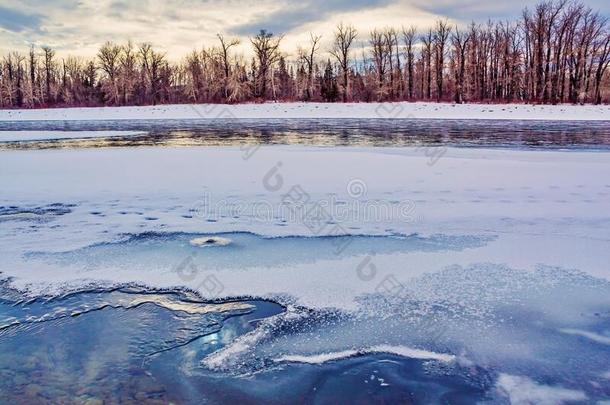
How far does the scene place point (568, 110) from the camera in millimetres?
32062

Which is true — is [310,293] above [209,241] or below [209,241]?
below

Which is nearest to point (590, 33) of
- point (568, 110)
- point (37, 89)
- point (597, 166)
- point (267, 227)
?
point (568, 110)

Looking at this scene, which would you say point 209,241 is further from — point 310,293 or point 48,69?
point 48,69

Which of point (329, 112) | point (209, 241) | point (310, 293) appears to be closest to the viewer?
point (310, 293)

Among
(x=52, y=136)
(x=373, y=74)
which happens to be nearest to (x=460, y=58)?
(x=373, y=74)

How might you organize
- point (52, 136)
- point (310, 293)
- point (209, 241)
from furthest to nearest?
1. point (52, 136)
2. point (209, 241)
3. point (310, 293)

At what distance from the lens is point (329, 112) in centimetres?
3772

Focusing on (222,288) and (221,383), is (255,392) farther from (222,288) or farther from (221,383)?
(222,288)

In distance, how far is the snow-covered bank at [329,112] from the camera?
3198cm

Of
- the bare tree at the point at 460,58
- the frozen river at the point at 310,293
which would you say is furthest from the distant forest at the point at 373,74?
the frozen river at the point at 310,293

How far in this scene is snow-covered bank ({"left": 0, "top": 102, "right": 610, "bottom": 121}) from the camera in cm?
3198

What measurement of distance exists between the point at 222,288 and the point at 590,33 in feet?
173

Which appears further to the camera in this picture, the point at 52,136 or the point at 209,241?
the point at 52,136

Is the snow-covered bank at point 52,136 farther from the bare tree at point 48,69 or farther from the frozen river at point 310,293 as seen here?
the bare tree at point 48,69
